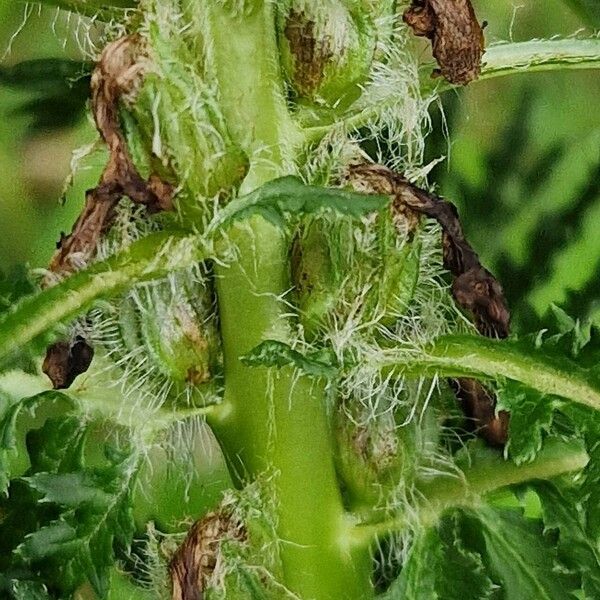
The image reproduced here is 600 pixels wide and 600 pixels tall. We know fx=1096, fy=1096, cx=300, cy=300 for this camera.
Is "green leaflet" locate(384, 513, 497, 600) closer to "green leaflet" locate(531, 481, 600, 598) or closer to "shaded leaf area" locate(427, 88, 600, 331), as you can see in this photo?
"green leaflet" locate(531, 481, 600, 598)

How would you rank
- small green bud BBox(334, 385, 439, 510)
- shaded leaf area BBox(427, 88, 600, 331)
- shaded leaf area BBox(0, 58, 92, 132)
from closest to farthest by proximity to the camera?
small green bud BBox(334, 385, 439, 510) < shaded leaf area BBox(0, 58, 92, 132) < shaded leaf area BBox(427, 88, 600, 331)

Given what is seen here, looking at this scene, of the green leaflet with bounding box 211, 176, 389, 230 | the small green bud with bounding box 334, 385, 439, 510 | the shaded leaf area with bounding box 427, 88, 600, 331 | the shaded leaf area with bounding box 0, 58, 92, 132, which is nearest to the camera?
the green leaflet with bounding box 211, 176, 389, 230

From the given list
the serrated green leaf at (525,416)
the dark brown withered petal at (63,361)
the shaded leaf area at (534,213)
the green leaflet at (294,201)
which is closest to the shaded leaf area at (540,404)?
the serrated green leaf at (525,416)

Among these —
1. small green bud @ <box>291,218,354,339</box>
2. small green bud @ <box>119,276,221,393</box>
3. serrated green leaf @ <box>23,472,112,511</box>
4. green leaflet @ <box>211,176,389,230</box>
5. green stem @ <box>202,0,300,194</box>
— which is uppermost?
green stem @ <box>202,0,300,194</box>

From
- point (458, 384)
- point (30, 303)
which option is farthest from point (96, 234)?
point (458, 384)

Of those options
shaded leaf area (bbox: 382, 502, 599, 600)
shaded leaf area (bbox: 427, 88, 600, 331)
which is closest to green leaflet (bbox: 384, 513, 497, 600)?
shaded leaf area (bbox: 382, 502, 599, 600)

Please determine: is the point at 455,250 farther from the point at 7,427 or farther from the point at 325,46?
the point at 7,427

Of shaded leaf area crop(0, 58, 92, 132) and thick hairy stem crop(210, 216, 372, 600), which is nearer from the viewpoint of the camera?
thick hairy stem crop(210, 216, 372, 600)
